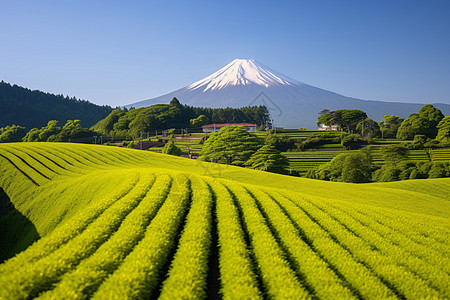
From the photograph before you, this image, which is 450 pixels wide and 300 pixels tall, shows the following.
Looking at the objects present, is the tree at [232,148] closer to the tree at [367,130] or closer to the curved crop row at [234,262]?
the curved crop row at [234,262]

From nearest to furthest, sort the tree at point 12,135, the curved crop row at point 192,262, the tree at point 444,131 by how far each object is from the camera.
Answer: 1. the curved crop row at point 192,262
2. the tree at point 444,131
3. the tree at point 12,135

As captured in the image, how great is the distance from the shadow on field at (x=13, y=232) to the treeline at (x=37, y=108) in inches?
5809

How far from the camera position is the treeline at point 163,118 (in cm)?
10743

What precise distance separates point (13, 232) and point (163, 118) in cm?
10045

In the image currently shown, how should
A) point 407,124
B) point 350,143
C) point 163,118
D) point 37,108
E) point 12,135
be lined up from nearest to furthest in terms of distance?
point 350,143
point 407,124
point 12,135
point 163,118
point 37,108

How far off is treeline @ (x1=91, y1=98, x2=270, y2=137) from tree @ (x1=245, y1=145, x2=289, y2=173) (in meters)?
46.8

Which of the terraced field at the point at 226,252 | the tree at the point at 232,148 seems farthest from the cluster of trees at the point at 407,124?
the terraced field at the point at 226,252

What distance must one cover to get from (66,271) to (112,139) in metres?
98.3

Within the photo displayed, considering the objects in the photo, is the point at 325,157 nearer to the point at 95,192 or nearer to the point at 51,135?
the point at 95,192

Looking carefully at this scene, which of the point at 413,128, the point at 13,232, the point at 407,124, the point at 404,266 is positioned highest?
the point at 407,124

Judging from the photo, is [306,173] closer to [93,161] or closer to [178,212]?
[93,161]

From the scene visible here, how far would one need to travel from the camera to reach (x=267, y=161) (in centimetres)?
4762

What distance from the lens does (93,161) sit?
102 ft

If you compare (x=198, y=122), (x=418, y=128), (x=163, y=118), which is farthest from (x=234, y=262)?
(x=198, y=122)
